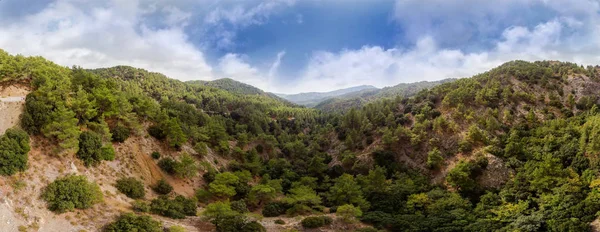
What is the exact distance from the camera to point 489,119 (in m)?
58.1

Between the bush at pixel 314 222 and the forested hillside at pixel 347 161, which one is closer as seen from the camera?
the forested hillside at pixel 347 161

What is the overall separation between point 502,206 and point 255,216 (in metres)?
29.7

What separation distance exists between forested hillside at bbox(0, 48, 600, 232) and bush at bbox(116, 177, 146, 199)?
16 centimetres

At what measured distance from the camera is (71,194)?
29922mm

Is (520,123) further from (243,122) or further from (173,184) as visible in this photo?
(243,122)

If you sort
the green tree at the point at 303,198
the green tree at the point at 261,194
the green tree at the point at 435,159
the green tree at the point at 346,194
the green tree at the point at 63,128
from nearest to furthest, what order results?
the green tree at the point at 63,128, the green tree at the point at 303,198, the green tree at the point at 261,194, the green tree at the point at 346,194, the green tree at the point at 435,159

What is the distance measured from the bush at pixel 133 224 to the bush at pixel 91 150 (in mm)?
9745

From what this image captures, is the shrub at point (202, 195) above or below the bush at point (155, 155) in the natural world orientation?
below

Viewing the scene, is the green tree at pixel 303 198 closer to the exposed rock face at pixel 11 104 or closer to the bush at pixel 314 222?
the bush at pixel 314 222

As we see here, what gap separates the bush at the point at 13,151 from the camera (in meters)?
27.8

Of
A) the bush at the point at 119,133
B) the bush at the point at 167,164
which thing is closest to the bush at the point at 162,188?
the bush at the point at 167,164

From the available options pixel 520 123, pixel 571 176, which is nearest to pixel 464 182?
pixel 571 176

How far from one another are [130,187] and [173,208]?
556cm

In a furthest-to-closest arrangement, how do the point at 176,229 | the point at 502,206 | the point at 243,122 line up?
the point at 243,122 < the point at 502,206 < the point at 176,229
